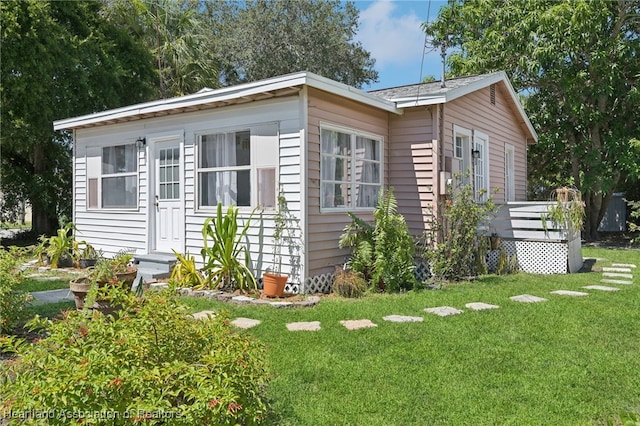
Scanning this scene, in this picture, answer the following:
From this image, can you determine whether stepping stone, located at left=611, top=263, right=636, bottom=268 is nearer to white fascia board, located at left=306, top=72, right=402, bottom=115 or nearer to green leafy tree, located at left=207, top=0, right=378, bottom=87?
white fascia board, located at left=306, top=72, right=402, bottom=115

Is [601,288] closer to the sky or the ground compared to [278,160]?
closer to the ground

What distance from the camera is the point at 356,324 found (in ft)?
15.1

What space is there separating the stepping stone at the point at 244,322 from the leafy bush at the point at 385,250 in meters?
2.13

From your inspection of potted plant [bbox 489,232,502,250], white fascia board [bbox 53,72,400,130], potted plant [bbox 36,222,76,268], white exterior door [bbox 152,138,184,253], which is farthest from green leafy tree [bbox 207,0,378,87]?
potted plant [bbox 489,232,502,250]

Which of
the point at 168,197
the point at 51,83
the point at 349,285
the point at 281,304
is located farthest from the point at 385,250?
the point at 51,83

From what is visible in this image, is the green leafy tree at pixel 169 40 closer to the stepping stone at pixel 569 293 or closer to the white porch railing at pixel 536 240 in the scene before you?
the white porch railing at pixel 536 240

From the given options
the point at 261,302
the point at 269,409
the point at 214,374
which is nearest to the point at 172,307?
the point at 214,374

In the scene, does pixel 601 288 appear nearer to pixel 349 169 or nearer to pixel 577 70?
pixel 349 169

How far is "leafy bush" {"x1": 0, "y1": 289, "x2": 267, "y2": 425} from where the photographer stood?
182cm

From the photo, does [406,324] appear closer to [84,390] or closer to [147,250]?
[84,390]

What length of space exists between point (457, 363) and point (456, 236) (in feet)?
12.9

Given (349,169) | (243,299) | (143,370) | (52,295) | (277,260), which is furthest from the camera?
(349,169)

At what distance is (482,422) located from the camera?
2.60 metres

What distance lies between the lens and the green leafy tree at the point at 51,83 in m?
11.2
